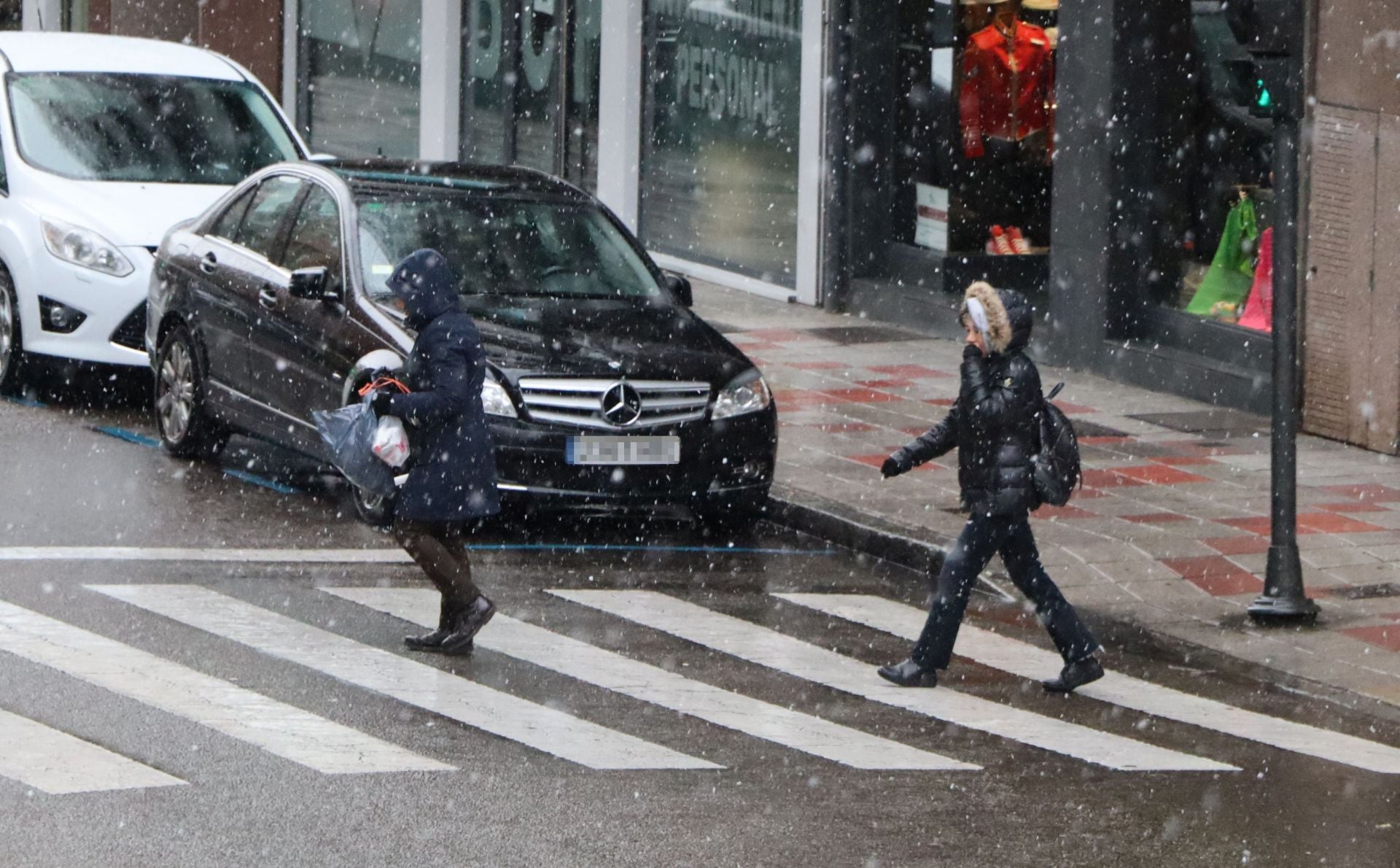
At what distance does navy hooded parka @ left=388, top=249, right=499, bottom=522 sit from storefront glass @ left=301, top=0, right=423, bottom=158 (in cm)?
1748

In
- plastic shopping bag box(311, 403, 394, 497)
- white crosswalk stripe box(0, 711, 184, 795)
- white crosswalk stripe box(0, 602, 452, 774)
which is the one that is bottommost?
white crosswalk stripe box(0, 602, 452, 774)

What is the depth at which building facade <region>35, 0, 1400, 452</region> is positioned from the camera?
14133 mm

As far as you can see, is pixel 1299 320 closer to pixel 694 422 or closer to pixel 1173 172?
pixel 1173 172

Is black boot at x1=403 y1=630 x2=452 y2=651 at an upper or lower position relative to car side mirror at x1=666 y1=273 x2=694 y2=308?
lower

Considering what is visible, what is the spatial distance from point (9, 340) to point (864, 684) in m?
7.42

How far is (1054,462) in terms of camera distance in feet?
28.8

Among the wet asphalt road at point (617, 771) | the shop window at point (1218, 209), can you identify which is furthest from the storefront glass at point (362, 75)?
the wet asphalt road at point (617, 771)

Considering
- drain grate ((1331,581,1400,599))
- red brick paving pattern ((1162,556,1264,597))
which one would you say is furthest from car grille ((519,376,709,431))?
drain grate ((1331,581,1400,599))

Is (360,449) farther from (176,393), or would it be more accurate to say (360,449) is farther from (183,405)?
(176,393)

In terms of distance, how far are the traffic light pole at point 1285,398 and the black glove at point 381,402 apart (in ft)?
11.7

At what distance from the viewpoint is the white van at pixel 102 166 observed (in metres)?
14.2

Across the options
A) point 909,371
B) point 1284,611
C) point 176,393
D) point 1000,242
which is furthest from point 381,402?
point 1000,242

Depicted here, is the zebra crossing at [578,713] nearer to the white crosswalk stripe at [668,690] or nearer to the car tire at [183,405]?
the white crosswalk stripe at [668,690]

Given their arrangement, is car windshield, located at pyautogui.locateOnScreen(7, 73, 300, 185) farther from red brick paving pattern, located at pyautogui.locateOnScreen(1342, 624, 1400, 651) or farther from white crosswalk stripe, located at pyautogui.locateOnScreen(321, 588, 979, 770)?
red brick paving pattern, located at pyautogui.locateOnScreen(1342, 624, 1400, 651)
